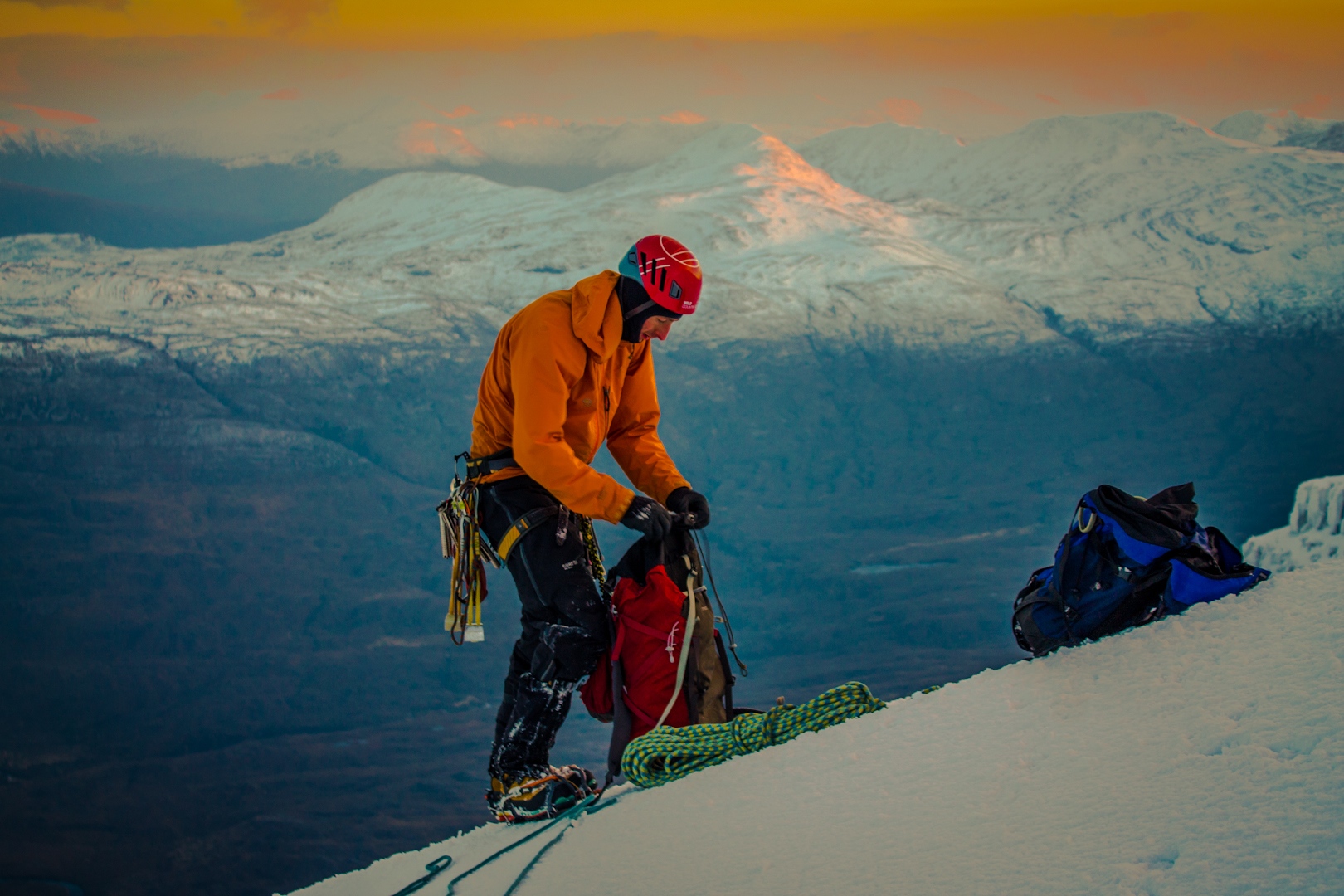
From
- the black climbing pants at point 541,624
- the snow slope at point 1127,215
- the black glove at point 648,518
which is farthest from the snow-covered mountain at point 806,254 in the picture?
the black glove at point 648,518

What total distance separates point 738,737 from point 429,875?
0.71 m

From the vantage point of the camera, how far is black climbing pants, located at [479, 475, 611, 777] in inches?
80.3

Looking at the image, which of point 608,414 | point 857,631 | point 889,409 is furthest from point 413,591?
point 608,414

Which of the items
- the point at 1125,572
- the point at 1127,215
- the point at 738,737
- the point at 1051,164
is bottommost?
the point at 738,737

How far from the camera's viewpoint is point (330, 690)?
35.5ft

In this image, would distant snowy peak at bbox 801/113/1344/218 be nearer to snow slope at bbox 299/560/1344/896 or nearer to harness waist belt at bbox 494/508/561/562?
harness waist belt at bbox 494/508/561/562

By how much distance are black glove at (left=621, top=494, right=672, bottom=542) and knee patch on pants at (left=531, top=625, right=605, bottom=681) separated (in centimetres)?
31

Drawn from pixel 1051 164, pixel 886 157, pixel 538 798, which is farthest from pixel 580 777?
pixel 1051 164

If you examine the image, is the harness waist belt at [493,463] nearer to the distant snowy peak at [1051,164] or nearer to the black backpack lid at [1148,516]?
the black backpack lid at [1148,516]

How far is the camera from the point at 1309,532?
9.28 meters

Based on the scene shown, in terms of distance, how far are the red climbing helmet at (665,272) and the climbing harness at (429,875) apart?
131 centimetres

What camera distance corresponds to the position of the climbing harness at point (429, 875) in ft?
5.83

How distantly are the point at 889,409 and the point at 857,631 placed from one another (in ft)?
11.6

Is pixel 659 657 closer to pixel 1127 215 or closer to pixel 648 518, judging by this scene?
pixel 648 518
